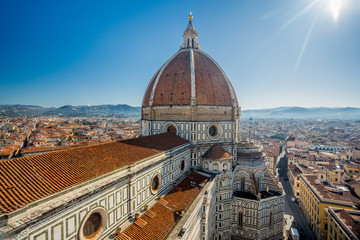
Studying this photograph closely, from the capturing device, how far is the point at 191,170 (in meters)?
20.1

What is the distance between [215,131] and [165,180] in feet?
35.3

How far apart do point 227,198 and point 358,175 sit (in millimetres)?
35826

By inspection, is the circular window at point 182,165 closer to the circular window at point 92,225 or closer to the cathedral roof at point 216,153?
the cathedral roof at point 216,153

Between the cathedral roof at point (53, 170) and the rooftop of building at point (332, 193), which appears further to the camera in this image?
the rooftop of building at point (332, 193)

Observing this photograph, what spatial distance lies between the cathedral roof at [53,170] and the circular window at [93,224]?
176cm

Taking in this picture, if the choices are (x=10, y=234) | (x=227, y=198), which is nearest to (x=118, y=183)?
(x=10, y=234)

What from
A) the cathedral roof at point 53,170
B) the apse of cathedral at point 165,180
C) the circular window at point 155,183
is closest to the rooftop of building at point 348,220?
the apse of cathedral at point 165,180

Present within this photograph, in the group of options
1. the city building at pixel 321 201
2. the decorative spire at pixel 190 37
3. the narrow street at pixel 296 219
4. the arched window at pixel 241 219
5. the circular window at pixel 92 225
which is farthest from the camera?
the decorative spire at pixel 190 37

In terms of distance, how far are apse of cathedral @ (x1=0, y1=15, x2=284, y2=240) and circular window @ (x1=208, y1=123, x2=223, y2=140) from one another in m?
0.17

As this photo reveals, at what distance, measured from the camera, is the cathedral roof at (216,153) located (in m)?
19.2

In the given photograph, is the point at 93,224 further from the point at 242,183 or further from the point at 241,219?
the point at 242,183

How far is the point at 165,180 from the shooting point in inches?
577

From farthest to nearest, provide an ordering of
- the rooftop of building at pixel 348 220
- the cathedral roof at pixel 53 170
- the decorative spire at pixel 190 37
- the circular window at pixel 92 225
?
the decorative spire at pixel 190 37 → the rooftop of building at pixel 348 220 → the circular window at pixel 92 225 → the cathedral roof at pixel 53 170

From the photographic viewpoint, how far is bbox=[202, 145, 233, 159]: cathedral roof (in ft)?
62.9
